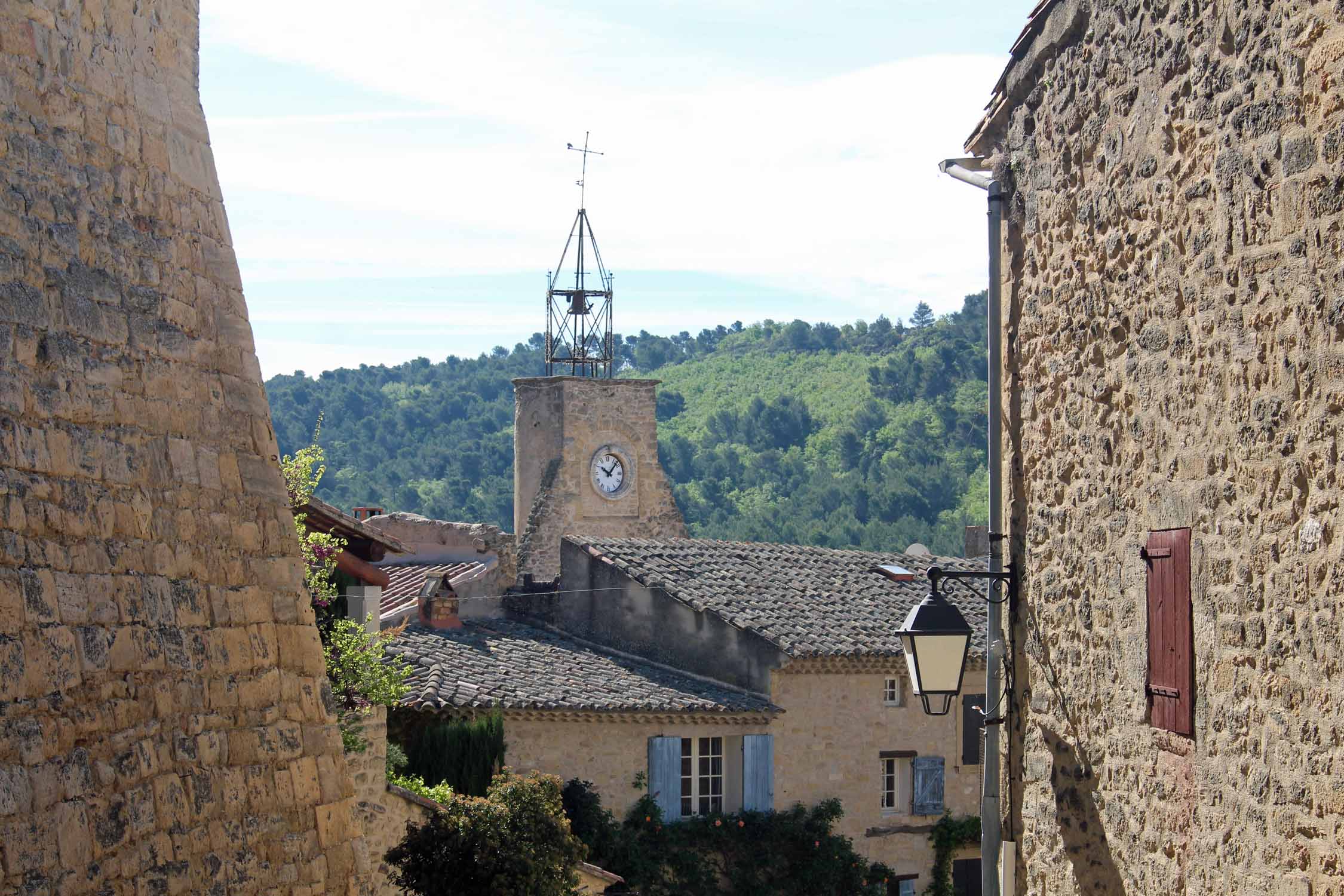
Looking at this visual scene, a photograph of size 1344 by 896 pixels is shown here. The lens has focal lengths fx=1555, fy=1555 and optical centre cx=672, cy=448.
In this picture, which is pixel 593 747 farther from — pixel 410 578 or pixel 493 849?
pixel 410 578

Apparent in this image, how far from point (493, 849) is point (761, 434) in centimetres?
5162

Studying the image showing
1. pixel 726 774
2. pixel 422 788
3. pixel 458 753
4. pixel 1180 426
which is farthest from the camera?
pixel 726 774

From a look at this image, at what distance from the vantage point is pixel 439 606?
22734 millimetres

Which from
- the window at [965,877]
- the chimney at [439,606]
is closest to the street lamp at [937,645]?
the window at [965,877]

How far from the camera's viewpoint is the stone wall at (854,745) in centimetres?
2108

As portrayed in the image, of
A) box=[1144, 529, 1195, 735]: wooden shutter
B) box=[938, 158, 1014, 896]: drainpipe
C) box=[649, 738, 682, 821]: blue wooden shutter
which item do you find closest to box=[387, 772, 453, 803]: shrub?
box=[649, 738, 682, 821]: blue wooden shutter

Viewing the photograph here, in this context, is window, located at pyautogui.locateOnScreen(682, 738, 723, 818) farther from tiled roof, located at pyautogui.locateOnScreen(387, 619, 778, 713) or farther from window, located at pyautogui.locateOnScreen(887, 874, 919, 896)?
window, located at pyautogui.locateOnScreen(887, 874, 919, 896)

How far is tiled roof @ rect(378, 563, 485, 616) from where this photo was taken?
82.0 feet

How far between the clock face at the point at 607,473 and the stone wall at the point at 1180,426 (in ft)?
91.7

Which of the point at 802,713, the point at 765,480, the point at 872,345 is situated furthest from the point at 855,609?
the point at 872,345

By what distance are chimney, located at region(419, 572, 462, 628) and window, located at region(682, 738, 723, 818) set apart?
4409 mm

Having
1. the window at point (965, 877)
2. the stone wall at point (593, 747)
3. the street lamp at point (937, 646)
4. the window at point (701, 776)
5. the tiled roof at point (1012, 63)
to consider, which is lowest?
the window at point (965, 877)

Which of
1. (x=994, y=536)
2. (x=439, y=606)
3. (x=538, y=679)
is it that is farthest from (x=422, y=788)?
(x=994, y=536)

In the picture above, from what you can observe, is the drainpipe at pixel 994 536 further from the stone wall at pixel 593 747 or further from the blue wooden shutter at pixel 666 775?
the blue wooden shutter at pixel 666 775
